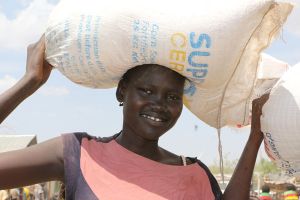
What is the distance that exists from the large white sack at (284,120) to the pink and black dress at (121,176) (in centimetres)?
30

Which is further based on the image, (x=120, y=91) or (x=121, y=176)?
(x=120, y=91)

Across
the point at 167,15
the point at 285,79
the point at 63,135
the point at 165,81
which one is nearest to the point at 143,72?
the point at 165,81

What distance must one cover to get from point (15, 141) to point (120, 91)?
17.0 m

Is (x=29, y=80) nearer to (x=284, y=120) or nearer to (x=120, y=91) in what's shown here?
(x=120, y=91)

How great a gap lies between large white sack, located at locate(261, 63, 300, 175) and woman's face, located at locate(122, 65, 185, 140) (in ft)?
1.17

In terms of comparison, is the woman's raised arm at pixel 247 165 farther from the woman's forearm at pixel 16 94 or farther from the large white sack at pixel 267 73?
the woman's forearm at pixel 16 94

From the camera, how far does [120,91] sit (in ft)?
7.73

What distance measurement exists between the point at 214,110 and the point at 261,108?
337 millimetres

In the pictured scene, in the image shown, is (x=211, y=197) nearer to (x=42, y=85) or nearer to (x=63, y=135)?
(x=63, y=135)

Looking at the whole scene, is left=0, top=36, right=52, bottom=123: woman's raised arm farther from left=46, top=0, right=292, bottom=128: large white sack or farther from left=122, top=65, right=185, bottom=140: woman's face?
left=122, top=65, right=185, bottom=140: woman's face

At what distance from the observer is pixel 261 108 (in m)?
2.23

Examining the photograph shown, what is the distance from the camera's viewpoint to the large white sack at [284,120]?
2090mm

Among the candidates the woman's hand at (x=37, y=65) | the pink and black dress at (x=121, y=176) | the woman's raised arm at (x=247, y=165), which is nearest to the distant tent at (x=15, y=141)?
the woman's hand at (x=37, y=65)

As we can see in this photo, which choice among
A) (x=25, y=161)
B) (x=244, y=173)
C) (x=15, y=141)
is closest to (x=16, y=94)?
(x=25, y=161)
